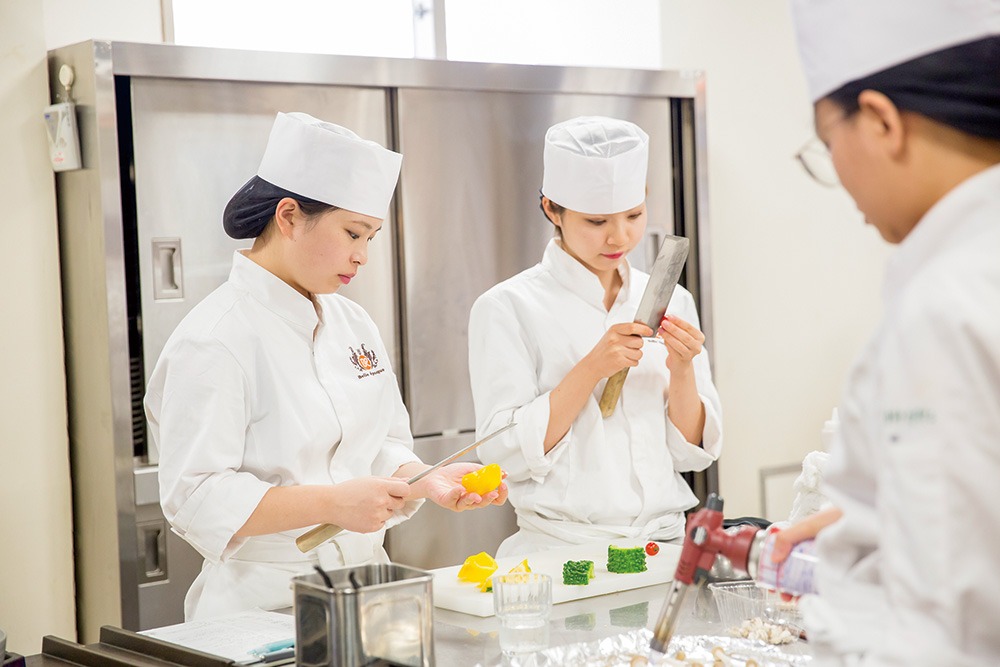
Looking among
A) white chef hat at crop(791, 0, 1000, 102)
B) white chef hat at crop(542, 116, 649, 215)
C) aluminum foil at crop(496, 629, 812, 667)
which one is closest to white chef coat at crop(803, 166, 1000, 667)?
white chef hat at crop(791, 0, 1000, 102)

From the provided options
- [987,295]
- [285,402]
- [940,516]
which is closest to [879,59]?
[987,295]

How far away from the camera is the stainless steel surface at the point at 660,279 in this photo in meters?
2.00

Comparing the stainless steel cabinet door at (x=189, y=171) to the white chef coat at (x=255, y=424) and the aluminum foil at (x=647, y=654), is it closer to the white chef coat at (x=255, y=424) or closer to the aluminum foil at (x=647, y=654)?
the white chef coat at (x=255, y=424)

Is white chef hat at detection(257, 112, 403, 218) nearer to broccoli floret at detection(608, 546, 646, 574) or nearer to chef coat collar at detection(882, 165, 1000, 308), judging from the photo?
broccoli floret at detection(608, 546, 646, 574)

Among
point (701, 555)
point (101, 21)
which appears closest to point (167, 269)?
point (101, 21)

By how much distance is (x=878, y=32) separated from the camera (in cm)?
71

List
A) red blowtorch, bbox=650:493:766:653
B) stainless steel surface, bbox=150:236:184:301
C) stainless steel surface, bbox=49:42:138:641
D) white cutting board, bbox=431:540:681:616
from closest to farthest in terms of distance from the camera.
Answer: red blowtorch, bbox=650:493:766:653 → white cutting board, bbox=431:540:681:616 → stainless steel surface, bbox=49:42:138:641 → stainless steel surface, bbox=150:236:184:301

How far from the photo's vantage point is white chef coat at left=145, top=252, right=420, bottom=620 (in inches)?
63.6

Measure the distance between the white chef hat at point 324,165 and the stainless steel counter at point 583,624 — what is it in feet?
2.53

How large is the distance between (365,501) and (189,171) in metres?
1.30

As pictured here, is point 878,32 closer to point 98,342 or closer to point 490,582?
point 490,582

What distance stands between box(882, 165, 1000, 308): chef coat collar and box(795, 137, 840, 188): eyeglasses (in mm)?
99

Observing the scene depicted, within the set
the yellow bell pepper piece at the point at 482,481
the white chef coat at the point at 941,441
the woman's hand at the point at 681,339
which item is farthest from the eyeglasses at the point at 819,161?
the woman's hand at the point at 681,339

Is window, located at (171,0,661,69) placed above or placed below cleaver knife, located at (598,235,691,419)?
above
